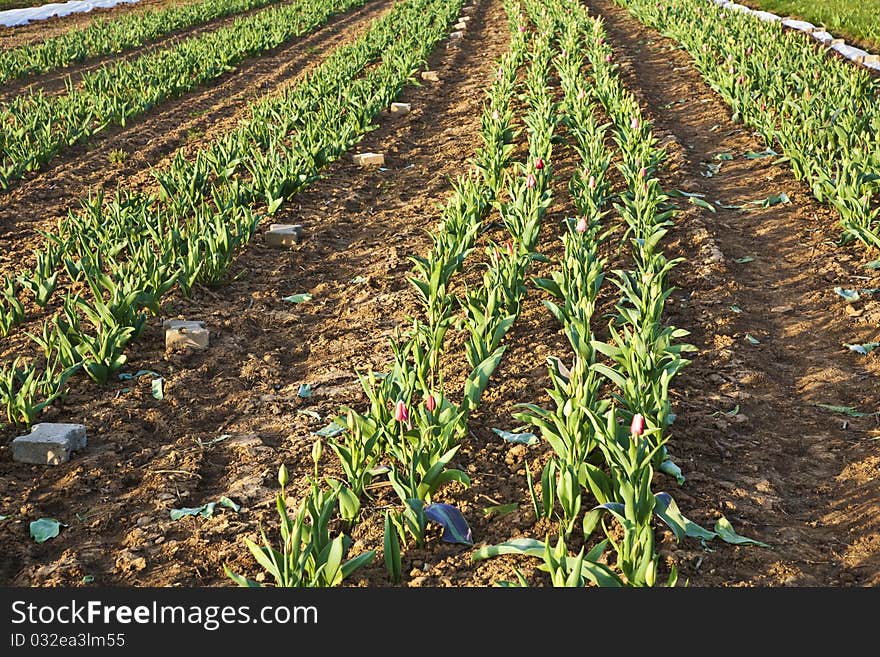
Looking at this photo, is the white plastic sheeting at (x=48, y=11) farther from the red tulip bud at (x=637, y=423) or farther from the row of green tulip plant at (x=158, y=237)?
the red tulip bud at (x=637, y=423)

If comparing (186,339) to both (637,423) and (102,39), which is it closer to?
(637,423)

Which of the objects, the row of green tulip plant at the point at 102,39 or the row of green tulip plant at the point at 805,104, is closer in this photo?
the row of green tulip plant at the point at 805,104

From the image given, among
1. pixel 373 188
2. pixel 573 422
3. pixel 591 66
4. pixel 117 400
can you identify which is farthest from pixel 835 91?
pixel 117 400

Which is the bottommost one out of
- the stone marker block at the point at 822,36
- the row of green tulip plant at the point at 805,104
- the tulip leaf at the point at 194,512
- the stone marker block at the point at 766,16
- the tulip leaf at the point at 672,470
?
the tulip leaf at the point at 194,512

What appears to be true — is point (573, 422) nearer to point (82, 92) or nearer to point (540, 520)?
point (540, 520)

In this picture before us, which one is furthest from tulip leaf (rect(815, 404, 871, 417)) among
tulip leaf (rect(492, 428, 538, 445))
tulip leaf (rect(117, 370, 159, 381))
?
tulip leaf (rect(117, 370, 159, 381))

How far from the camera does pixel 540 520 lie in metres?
2.96

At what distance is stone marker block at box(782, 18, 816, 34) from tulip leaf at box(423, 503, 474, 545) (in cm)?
1307

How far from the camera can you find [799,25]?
46.8 ft

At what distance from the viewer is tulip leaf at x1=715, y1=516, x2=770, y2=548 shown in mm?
2807

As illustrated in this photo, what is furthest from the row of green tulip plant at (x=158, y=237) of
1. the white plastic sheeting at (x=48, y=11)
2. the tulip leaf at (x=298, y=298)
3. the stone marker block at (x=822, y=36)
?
the white plastic sheeting at (x=48, y=11)

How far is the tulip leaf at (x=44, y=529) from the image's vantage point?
3.01 meters

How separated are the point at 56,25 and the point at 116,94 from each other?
10281 mm

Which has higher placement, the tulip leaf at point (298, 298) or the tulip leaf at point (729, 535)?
the tulip leaf at point (729, 535)
